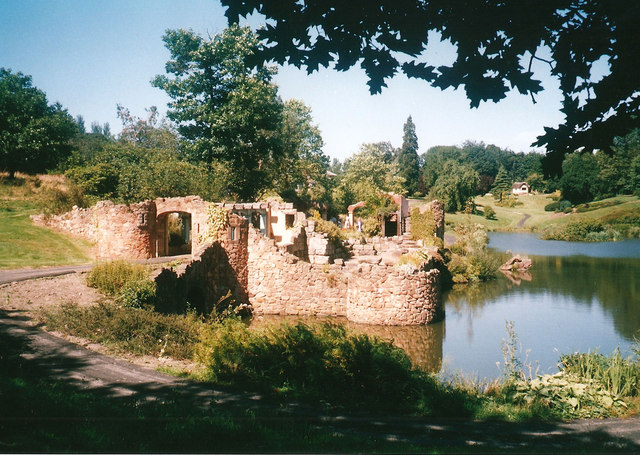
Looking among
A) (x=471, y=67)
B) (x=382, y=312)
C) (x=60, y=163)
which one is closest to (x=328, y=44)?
(x=471, y=67)

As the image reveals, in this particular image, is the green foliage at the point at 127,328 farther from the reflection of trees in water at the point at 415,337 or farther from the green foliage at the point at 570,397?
the green foliage at the point at 570,397

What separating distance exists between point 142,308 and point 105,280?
66.7 inches

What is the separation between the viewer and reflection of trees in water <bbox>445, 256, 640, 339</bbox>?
1783cm

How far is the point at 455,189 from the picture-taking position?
184ft

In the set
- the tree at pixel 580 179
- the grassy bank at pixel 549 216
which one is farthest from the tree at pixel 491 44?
the tree at pixel 580 179

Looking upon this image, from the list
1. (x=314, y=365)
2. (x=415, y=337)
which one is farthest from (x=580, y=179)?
(x=314, y=365)

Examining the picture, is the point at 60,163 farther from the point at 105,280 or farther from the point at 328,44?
the point at 328,44

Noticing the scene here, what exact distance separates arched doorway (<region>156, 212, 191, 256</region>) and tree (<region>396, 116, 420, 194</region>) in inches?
2018

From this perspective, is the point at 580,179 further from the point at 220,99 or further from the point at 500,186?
the point at 220,99

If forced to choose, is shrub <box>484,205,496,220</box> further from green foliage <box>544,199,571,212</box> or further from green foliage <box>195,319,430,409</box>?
green foliage <box>195,319,430,409</box>

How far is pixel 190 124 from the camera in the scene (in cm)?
2650

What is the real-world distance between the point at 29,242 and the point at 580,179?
64.6 meters

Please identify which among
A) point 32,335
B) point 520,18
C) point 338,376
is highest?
point 520,18

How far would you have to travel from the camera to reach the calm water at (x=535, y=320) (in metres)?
12.6
